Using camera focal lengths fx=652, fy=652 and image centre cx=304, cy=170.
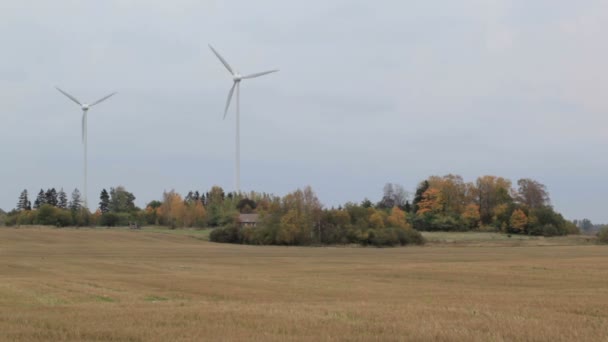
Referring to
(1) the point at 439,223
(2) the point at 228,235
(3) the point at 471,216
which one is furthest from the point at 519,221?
(2) the point at 228,235

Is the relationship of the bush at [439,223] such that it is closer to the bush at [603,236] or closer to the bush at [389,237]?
the bush at [389,237]

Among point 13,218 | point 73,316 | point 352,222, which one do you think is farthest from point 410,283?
point 13,218

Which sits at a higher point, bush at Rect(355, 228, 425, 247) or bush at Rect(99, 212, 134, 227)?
bush at Rect(99, 212, 134, 227)

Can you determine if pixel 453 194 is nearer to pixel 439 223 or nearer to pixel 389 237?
pixel 439 223

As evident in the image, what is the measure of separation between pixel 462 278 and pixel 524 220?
417 ft

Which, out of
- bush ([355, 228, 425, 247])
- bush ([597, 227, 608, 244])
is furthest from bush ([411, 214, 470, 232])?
bush ([597, 227, 608, 244])

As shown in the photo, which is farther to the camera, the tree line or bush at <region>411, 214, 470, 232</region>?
bush at <region>411, 214, 470, 232</region>

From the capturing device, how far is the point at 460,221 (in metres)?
172

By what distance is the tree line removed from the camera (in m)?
133

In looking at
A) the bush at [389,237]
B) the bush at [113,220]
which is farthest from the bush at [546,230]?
the bush at [113,220]

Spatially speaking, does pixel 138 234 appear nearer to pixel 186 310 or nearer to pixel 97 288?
pixel 97 288

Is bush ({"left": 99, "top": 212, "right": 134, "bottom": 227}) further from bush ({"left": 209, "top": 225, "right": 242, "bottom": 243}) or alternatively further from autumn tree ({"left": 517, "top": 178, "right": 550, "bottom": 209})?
autumn tree ({"left": 517, "top": 178, "right": 550, "bottom": 209})

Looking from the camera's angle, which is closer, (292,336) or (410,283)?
(292,336)

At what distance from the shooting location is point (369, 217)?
139 metres
